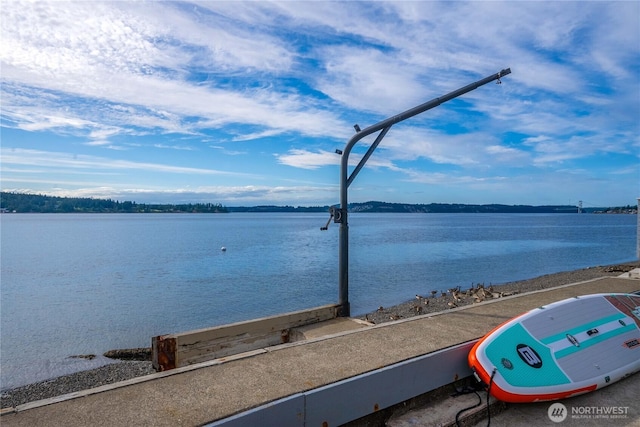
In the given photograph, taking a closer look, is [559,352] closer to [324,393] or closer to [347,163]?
[324,393]

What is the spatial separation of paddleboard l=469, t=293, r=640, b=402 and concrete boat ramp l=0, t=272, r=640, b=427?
0.21 m

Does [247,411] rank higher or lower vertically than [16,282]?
higher

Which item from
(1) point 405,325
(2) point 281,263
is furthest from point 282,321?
(2) point 281,263

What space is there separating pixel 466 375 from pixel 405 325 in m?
1.32

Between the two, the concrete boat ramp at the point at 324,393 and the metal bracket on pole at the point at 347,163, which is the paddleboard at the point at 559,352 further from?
the metal bracket on pole at the point at 347,163

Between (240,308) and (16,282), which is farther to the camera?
(16,282)

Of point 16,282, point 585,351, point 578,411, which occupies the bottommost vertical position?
point 16,282

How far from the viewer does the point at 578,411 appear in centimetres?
496

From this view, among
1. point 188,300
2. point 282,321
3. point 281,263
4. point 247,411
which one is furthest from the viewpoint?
point 281,263

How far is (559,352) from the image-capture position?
548 centimetres

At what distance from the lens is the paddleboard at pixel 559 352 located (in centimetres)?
500

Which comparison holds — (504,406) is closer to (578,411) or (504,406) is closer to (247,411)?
(578,411)

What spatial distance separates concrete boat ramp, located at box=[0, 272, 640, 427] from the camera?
3771mm

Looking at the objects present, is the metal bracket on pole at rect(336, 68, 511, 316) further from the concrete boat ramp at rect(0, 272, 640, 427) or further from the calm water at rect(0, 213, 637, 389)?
the calm water at rect(0, 213, 637, 389)
